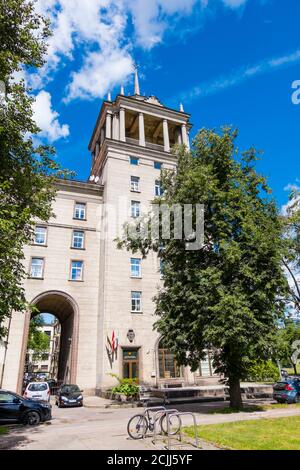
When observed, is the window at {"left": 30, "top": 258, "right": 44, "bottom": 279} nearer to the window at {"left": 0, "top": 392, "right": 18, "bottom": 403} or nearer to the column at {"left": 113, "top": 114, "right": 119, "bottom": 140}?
the window at {"left": 0, "top": 392, "right": 18, "bottom": 403}

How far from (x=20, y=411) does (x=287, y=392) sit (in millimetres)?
15672

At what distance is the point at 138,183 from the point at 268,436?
29893mm

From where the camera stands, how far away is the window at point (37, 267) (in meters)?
30.7

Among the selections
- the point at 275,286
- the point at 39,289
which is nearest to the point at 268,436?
the point at 275,286

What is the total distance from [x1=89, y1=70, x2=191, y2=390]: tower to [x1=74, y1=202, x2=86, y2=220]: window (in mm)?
2308

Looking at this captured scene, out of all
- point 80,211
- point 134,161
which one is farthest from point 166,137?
point 80,211

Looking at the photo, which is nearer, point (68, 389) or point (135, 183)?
point (68, 389)

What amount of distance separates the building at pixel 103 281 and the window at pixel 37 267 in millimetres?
89

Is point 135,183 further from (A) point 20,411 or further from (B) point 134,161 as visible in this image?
(A) point 20,411

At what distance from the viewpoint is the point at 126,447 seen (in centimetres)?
891

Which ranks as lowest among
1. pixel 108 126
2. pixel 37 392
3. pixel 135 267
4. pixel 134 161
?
pixel 37 392

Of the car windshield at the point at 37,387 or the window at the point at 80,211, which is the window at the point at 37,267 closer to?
the window at the point at 80,211

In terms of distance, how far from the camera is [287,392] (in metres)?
20.5
